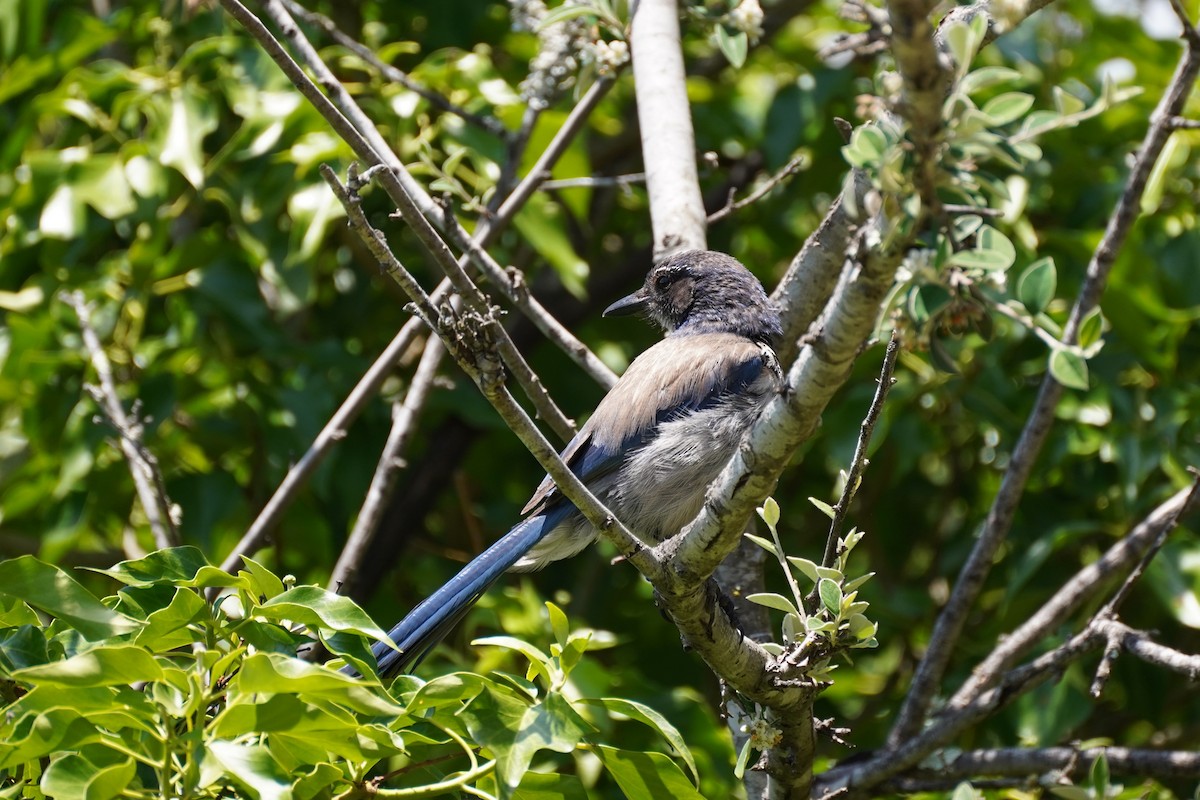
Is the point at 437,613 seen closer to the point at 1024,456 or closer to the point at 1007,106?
the point at 1024,456

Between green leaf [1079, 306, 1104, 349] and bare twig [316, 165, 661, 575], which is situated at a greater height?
bare twig [316, 165, 661, 575]

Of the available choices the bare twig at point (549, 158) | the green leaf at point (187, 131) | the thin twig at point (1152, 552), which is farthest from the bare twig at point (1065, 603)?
the green leaf at point (187, 131)

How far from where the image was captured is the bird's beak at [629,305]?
4.36 meters

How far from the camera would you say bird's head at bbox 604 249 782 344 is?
13.1 ft

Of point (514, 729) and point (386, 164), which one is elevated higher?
point (386, 164)

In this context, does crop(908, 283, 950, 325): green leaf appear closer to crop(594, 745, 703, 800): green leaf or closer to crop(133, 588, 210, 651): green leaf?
crop(594, 745, 703, 800): green leaf

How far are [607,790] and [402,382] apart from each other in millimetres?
1816

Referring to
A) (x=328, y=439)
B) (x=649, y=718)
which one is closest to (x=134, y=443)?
(x=328, y=439)

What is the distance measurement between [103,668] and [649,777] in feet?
3.37

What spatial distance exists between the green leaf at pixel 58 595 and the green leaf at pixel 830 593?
4.16ft

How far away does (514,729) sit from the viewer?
2068 mm

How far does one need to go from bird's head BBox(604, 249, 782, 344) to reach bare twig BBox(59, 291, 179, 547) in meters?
1.68

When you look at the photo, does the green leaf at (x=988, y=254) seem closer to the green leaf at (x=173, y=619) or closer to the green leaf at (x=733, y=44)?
the green leaf at (x=173, y=619)

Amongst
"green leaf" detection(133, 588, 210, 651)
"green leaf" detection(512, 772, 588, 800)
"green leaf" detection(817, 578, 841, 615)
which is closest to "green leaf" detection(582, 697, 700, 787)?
"green leaf" detection(512, 772, 588, 800)
